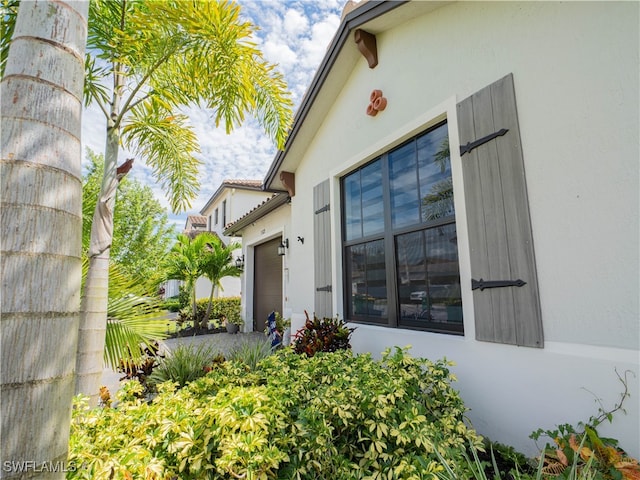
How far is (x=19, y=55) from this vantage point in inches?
54.3

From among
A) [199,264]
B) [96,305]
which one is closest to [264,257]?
[199,264]

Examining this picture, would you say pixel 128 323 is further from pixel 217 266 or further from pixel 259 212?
pixel 217 266

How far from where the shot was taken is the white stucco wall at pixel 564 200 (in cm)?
222

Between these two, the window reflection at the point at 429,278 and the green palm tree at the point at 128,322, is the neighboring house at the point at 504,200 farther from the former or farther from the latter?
the green palm tree at the point at 128,322

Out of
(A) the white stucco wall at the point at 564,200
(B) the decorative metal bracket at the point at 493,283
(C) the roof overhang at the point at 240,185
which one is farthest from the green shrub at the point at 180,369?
(C) the roof overhang at the point at 240,185

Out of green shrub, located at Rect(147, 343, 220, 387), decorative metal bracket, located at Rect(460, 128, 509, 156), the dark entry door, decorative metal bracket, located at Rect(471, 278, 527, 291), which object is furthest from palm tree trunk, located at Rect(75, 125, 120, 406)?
the dark entry door

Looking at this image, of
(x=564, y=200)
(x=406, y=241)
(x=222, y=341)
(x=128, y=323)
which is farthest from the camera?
(x=222, y=341)

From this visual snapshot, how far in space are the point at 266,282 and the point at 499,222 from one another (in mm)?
8097

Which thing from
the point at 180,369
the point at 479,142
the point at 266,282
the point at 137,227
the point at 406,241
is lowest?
the point at 180,369

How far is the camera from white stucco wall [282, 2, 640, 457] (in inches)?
87.4

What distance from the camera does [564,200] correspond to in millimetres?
2521

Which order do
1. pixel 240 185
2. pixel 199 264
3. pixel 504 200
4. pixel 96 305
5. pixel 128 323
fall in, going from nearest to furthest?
pixel 504 200
pixel 96 305
pixel 128 323
pixel 199 264
pixel 240 185

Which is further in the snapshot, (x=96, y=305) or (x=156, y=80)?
(x=156, y=80)

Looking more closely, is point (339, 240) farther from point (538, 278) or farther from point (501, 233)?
point (538, 278)
